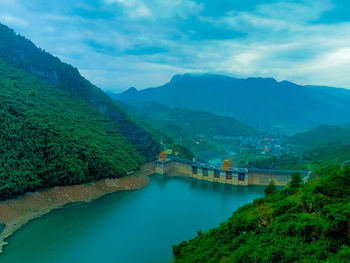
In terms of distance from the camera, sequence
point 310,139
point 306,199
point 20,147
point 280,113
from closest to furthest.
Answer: point 306,199 < point 20,147 < point 310,139 < point 280,113

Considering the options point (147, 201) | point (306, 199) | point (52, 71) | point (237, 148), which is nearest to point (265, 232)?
point (306, 199)

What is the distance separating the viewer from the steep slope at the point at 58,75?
58938 millimetres

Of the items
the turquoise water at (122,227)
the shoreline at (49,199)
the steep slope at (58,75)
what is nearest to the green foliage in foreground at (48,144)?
the shoreline at (49,199)

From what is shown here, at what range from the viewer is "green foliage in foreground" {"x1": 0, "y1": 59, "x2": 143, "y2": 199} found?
102 feet

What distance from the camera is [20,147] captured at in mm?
32688

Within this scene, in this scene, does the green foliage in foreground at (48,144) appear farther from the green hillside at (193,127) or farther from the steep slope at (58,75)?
the green hillside at (193,127)

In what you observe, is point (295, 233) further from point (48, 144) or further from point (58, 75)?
point (58, 75)

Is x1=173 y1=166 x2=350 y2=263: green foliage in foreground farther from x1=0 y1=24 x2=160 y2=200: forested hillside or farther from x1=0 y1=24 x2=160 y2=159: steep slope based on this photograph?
x1=0 y1=24 x2=160 y2=159: steep slope

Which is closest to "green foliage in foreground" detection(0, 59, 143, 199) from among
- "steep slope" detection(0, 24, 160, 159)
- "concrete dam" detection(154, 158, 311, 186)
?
"steep slope" detection(0, 24, 160, 159)

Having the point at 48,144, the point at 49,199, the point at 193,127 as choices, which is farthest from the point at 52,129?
the point at 193,127

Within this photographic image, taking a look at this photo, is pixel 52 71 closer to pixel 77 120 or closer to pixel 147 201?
pixel 77 120

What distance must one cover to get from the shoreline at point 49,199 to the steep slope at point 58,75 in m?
16.4

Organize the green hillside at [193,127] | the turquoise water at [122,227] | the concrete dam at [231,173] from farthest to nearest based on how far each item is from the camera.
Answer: the green hillside at [193,127]
the concrete dam at [231,173]
the turquoise water at [122,227]

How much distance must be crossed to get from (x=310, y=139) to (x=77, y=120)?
75.8 m
